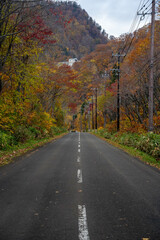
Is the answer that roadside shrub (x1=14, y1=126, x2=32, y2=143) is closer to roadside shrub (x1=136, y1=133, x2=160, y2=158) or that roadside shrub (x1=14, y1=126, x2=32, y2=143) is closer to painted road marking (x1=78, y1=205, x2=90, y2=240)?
roadside shrub (x1=136, y1=133, x2=160, y2=158)

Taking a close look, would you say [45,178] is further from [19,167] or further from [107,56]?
[107,56]

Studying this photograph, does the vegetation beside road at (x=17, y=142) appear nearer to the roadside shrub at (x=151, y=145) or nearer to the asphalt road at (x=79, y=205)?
the asphalt road at (x=79, y=205)

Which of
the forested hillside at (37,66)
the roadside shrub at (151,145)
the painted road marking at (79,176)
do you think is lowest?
the painted road marking at (79,176)

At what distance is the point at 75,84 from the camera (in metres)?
28.6

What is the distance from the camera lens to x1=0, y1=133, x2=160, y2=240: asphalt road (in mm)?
3412

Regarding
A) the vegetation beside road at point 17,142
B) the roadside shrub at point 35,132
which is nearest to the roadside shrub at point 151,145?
the vegetation beside road at point 17,142

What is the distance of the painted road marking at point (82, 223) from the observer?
3.30m

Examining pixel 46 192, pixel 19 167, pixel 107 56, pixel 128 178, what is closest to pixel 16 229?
pixel 46 192

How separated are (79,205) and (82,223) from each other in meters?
0.85

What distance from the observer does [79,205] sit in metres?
4.57

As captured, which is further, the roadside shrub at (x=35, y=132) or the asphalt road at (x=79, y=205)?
the roadside shrub at (x=35, y=132)

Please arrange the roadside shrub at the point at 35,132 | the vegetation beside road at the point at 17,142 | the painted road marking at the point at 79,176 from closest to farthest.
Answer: the painted road marking at the point at 79,176 → the vegetation beside road at the point at 17,142 → the roadside shrub at the point at 35,132

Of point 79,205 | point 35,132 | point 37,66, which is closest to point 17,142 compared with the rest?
point 35,132

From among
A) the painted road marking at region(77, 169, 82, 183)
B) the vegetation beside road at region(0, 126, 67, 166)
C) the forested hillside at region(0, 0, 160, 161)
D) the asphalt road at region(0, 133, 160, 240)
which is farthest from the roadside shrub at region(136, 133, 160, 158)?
the vegetation beside road at region(0, 126, 67, 166)
